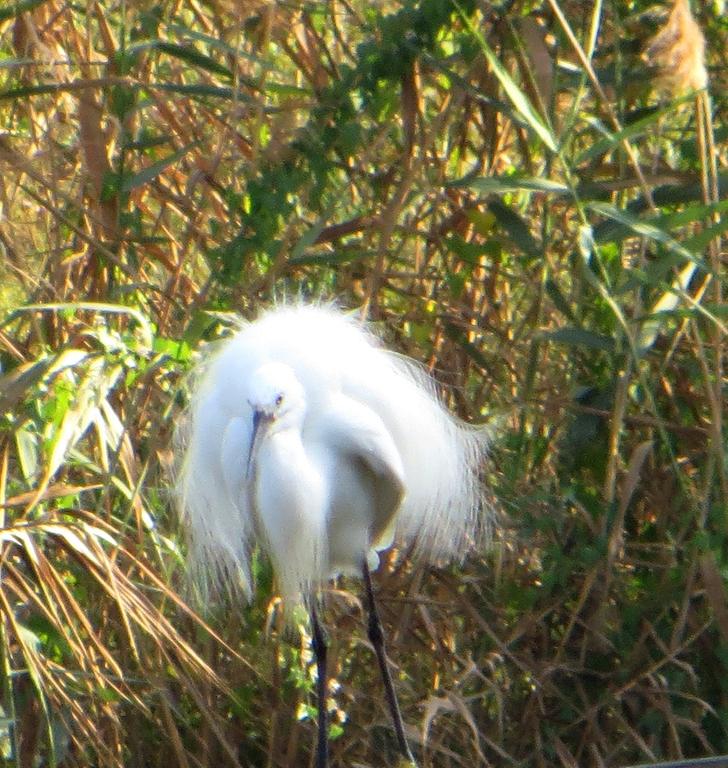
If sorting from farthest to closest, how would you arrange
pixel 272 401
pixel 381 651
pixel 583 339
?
pixel 381 651 → pixel 583 339 → pixel 272 401

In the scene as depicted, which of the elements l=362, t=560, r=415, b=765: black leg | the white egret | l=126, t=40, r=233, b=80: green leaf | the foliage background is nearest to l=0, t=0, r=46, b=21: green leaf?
the foliage background

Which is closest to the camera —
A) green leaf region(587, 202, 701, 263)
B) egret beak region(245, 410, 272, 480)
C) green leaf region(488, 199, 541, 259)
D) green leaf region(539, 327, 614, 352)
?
green leaf region(587, 202, 701, 263)

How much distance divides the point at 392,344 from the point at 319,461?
0.44 meters

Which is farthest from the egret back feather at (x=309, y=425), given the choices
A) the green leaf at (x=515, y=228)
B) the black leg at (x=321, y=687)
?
the green leaf at (x=515, y=228)

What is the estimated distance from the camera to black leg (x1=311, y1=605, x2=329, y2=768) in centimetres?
193

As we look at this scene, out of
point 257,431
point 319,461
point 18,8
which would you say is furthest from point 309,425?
point 18,8

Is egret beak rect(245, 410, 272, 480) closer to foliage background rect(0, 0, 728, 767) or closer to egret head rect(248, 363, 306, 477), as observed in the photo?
egret head rect(248, 363, 306, 477)

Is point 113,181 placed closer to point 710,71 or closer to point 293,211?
point 293,211

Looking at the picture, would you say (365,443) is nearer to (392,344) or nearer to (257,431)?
(257,431)

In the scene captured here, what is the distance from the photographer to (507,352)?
2.08 meters

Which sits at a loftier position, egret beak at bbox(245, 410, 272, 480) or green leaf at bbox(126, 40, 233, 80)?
green leaf at bbox(126, 40, 233, 80)

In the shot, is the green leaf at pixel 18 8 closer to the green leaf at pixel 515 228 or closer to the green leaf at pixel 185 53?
the green leaf at pixel 185 53

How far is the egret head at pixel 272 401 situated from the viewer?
5.34ft

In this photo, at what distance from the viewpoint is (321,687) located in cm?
194
